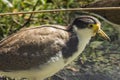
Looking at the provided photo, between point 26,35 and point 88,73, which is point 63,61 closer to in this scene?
point 26,35

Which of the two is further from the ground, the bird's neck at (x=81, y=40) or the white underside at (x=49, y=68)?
the bird's neck at (x=81, y=40)

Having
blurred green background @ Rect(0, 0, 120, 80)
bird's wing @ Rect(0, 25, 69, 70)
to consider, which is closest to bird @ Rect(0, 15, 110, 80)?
bird's wing @ Rect(0, 25, 69, 70)

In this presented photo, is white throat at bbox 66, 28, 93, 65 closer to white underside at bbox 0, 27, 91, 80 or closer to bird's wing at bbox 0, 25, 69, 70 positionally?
white underside at bbox 0, 27, 91, 80

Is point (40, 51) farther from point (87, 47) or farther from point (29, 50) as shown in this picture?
point (87, 47)

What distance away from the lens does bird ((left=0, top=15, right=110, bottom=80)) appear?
378 centimetres

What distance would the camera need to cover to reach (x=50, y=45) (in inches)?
150

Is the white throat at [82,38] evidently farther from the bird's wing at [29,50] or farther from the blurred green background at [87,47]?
the blurred green background at [87,47]

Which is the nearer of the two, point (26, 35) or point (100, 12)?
point (26, 35)

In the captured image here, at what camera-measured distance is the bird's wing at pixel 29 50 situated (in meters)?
3.79

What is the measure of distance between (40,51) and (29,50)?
0.09 metres

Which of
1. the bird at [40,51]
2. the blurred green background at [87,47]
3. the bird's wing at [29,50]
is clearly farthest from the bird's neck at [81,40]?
the blurred green background at [87,47]

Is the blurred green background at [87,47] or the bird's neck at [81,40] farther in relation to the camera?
the blurred green background at [87,47]

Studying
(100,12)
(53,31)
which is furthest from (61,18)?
(53,31)

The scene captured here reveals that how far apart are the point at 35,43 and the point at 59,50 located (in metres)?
0.21
